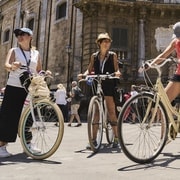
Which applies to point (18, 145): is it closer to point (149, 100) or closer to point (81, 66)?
point (149, 100)

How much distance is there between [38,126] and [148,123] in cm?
148

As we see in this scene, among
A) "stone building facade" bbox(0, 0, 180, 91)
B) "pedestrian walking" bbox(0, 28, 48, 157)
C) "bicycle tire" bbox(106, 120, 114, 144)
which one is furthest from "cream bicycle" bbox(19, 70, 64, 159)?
"stone building facade" bbox(0, 0, 180, 91)

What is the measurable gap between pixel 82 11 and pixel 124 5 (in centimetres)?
261

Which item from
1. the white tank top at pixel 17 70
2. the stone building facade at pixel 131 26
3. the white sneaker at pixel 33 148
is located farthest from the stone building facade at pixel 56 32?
the white sneaker at pixel 33 148

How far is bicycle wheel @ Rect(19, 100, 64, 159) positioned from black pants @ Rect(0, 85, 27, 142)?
27 centimetres

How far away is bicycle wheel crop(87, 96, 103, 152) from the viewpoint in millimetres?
5285

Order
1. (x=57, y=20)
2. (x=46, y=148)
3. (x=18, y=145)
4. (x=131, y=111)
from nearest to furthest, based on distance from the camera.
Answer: (x=131, y=111)
(x=46, y=148)
(x=18, y=145)
(x=57, y=20)

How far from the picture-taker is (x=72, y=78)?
22125 mm

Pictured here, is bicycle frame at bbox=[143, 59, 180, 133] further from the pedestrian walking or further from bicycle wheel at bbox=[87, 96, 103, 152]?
the pedestrian walking

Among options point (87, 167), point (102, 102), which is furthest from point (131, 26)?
point (87, 167)

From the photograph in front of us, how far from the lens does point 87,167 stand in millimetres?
4172

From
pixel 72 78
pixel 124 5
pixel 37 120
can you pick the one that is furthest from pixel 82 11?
pixel 37 120

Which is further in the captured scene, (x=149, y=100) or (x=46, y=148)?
(x=46, y=148)

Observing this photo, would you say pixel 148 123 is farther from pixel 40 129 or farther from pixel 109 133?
pixel 109 133
